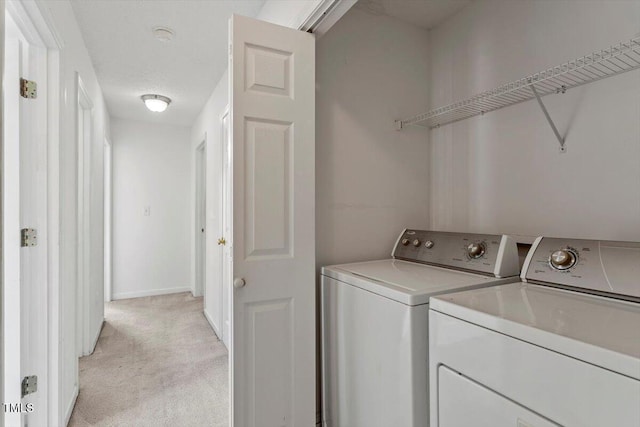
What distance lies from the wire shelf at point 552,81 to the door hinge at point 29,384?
230 centimetres

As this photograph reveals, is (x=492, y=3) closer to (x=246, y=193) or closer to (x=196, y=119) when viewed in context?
(x=246, y=193)

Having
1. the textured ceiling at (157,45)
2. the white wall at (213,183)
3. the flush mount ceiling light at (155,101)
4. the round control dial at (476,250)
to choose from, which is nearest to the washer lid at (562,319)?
the round control dial at (476,250)

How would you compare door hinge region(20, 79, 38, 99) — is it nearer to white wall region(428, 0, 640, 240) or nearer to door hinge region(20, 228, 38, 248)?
door hinge region(20, 228, 38, 248)

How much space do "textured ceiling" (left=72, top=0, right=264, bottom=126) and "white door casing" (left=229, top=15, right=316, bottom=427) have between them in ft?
2.51

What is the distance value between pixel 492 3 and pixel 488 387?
1918 mm

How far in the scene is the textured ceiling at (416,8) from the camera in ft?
6.31

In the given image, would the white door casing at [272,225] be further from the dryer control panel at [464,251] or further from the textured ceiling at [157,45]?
the textured ceiling at [157,45]

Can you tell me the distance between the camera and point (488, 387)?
906 millimetres

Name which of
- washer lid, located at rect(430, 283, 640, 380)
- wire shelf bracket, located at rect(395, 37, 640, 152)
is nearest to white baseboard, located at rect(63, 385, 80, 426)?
washer lid, located at rect(430, 283, 640, 380)

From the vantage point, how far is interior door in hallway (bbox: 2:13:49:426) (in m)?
1.54

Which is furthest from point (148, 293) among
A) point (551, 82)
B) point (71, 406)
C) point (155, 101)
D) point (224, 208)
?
point (551, 82)

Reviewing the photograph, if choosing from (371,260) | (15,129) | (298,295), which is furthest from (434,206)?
(15,129)

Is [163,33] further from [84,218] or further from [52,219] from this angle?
[84,218]

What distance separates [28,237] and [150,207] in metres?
3.07
